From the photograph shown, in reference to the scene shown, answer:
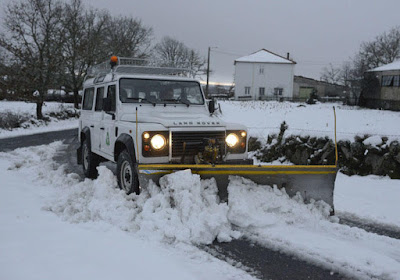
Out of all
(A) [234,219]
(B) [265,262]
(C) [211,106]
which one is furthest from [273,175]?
(C) [211,106]

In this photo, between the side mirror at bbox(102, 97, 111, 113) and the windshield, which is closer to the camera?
the side mirror at bbox(102, 97, 111, 113)

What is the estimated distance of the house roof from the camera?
51.5m

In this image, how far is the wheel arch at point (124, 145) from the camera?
5.26m

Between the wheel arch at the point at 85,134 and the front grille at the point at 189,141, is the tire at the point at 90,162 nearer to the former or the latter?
the wheel arch at the point at 85,134

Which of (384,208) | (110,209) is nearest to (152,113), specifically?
(110,209)

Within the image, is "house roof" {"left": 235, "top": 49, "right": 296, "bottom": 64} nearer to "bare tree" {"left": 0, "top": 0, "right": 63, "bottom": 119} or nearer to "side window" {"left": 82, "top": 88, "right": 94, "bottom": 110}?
"bare tree" {"left": 0, "top": 0, "right": 63, "bottom": 119}

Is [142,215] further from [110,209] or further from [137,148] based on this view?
[137,148]

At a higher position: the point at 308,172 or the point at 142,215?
the point at 308,172

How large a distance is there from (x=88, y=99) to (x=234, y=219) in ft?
16.2

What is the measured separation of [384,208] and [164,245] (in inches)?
159

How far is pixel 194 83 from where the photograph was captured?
7.07 metres

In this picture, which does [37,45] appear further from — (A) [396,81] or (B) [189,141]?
(A) [396,81]

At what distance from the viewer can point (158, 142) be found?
518 cm

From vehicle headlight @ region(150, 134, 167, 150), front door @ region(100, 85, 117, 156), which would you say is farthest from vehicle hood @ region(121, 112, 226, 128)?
front door @ region(100, 85, 117, 156)
